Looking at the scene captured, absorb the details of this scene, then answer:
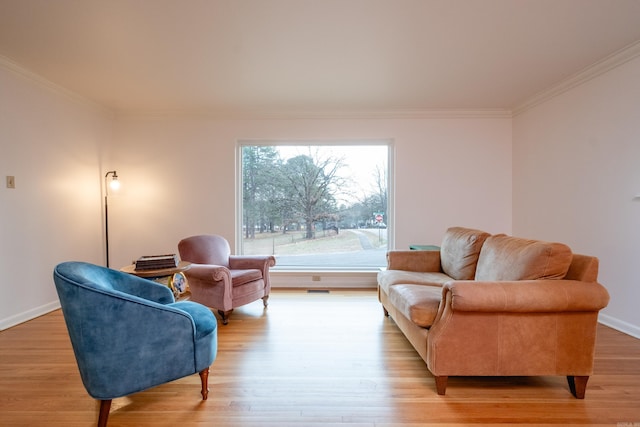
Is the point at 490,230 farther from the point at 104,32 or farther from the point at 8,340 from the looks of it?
the point at 8,340

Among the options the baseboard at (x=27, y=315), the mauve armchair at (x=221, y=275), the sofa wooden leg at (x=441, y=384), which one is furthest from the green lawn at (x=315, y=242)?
the sofa wooden leg at (x=441, y=384)

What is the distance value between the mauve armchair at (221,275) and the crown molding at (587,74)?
3.88 meters

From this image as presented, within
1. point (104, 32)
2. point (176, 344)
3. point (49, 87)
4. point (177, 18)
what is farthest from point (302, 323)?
point (49, 87)

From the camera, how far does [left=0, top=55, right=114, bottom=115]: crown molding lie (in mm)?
2866

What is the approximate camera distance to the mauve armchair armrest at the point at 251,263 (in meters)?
3.48

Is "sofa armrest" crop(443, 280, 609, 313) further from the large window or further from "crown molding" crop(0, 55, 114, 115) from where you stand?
"crown molding" crop(0, 55, 114, 115)

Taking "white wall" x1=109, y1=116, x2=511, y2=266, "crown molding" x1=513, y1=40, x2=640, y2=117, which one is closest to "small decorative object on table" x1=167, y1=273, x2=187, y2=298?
"white wall" x1=109, y1=116, x2=511, y2=266

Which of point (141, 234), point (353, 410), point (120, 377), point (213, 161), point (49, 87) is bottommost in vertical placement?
point (353, 410)

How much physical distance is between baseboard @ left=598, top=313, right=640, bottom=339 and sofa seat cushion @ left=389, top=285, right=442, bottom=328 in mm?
1966

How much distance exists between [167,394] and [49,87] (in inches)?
141

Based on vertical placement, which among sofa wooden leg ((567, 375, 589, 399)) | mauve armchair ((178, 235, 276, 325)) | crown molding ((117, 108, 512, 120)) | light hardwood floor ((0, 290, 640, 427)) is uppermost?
crown molding ((117, 108, 512, 120))

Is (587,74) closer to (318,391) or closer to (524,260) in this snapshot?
(524,260)

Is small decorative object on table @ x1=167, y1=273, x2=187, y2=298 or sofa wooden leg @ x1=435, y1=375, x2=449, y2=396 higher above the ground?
small decorative object on table @ x1=167, y1=273, x2=187, y2=298

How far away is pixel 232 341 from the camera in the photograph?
8.45ft
